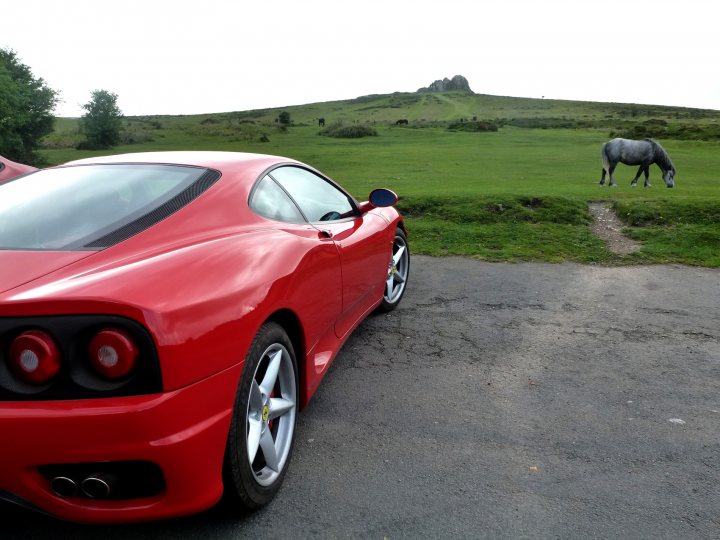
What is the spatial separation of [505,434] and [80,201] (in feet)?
7.92

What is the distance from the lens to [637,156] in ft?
55.2

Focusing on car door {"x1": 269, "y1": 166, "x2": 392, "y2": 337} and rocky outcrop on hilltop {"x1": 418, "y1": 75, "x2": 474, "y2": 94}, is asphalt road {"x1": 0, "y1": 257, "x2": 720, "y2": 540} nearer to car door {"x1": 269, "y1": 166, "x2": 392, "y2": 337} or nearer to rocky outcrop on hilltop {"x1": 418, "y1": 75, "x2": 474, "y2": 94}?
car door {"x1": 269, "y1": 166, "x2": 392, "y2": 337}

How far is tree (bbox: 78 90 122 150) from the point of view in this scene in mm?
45844

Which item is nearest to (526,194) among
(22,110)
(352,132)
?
(22,110)

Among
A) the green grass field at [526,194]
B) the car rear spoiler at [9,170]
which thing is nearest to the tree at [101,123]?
the green grass field at [526,194]

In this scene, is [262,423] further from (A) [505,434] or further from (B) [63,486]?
(A) [505,434]

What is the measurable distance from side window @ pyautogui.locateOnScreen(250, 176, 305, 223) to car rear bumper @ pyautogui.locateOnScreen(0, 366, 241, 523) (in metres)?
1.24

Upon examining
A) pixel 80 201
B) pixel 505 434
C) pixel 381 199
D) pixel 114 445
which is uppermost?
pixel 80 201

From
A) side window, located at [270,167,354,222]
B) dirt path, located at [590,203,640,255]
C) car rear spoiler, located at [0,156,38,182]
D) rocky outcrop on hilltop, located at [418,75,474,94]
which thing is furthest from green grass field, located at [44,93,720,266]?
rocky outcrop on hilltop, located at [418,75,474,94]

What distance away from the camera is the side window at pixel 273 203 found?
115 inches

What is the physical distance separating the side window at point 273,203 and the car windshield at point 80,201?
1.03ft

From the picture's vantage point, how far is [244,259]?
2277 mm

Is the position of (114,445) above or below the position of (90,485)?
above

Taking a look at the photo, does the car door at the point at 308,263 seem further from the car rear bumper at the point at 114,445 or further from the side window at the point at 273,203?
the car rear bumper at the point at 114,445
